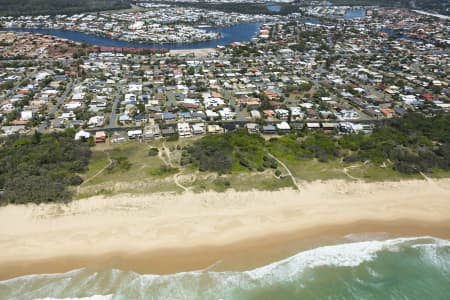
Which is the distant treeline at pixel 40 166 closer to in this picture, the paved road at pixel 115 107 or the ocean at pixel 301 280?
the paved road at pixel 115 107

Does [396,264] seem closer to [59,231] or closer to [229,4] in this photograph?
[59,231]

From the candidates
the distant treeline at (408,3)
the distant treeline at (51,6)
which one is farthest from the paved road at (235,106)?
the distant treeline at (408,3)

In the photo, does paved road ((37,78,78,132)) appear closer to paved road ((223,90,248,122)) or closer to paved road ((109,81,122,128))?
paved road ((109,81,122,128))

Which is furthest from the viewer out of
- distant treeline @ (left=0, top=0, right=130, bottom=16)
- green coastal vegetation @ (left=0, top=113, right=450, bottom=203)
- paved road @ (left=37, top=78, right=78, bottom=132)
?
distant treeline @ (left=0, top=0, right=130, bottom=16)

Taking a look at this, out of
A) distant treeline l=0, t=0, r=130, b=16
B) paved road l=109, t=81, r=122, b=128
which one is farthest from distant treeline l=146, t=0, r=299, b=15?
paved road l=109, t=81, r=122, b=128

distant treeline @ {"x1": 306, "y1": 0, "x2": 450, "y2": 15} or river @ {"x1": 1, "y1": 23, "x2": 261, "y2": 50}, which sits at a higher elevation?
distant treeline @ {"x1": 306, "y1": 0, "x2": 450, "y2": 15}

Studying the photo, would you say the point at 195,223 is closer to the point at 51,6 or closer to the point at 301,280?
the point at 301,280
